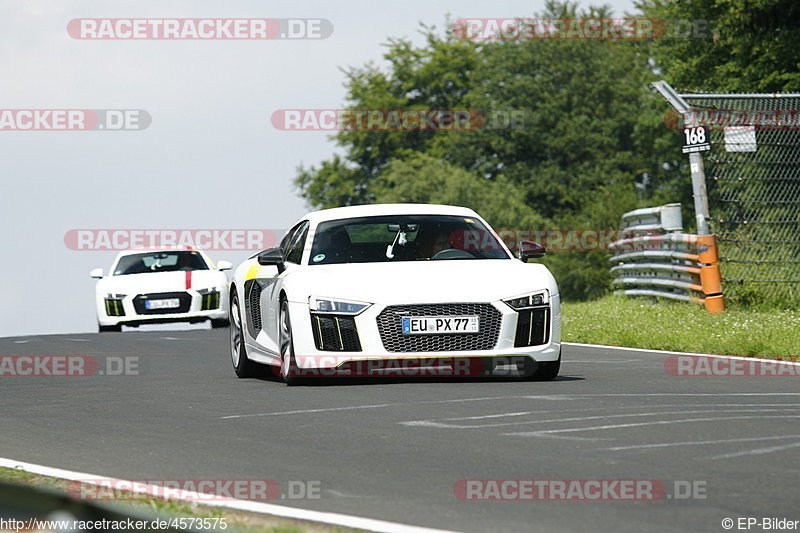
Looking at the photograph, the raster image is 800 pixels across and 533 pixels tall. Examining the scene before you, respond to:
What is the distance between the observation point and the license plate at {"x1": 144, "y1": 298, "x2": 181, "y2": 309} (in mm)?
26500

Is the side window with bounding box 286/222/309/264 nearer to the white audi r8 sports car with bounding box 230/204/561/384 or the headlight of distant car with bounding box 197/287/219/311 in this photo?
the white audi r8 sports car with bounding box 230/204/561/384

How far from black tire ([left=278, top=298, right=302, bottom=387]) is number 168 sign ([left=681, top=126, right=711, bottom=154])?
9.31m

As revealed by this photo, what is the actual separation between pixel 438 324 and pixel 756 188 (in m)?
9.37

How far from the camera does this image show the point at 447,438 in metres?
8.42

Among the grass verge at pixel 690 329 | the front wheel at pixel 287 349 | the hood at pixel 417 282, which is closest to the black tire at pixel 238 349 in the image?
the front wheel at pixel 287 349

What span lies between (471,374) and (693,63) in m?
39.6

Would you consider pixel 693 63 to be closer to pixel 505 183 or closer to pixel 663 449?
pixel 505 183

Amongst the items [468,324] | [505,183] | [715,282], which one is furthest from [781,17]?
[505,183]

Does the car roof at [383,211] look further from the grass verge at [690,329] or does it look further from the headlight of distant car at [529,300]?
the grass verge at [690,329]

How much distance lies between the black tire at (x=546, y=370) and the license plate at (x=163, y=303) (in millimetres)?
15189

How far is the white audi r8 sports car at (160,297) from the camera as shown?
86.9 feet

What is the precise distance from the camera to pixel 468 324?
11.6 meters

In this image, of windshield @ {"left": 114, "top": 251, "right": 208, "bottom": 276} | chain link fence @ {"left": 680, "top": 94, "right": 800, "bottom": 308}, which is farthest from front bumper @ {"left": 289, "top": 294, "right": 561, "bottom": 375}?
windshield @ {"left": 114, "top": 251, "right": 208, "bottom": 276}

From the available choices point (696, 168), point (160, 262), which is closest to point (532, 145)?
point (160, 262)
